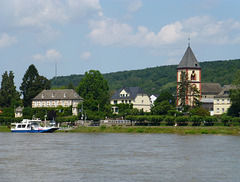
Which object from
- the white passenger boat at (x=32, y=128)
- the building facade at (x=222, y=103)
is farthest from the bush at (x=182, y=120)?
the building facade at (x=222, y=103)

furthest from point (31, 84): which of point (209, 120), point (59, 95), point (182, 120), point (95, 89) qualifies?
point (209, 120)

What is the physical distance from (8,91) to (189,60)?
53.8 metres

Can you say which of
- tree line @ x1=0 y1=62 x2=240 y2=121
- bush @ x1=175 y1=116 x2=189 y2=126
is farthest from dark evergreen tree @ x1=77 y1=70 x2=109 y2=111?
bush @ x1=175 y1=116 x2=189 y2=126

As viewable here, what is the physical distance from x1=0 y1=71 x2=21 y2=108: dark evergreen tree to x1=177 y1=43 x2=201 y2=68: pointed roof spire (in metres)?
49.4

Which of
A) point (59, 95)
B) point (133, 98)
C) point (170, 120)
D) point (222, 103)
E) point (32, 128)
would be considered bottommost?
point (32, 128)

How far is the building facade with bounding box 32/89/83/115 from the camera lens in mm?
137625

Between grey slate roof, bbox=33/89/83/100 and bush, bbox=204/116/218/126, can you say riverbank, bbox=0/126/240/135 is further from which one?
grey slate roof, bbox=33/89/83/100

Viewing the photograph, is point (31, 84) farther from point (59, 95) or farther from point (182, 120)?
point (182, 120)

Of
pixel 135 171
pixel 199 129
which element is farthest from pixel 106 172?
pixel 199 129

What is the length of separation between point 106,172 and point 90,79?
3887 inches

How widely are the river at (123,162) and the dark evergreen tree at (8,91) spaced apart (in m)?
83.2

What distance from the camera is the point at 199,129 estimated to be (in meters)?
97.9

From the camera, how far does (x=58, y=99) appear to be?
140m

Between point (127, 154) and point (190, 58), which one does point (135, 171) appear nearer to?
point (127, 154)
